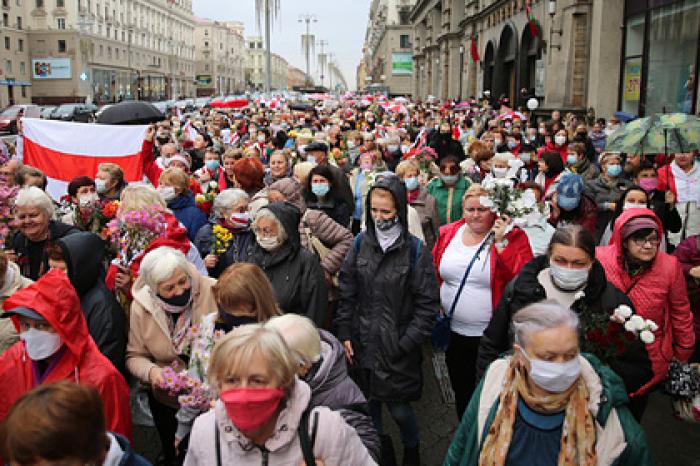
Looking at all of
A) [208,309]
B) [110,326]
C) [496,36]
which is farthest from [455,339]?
[496,36]

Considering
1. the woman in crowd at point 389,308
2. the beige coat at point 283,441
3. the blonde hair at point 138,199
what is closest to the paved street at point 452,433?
the woman in crowd at point 389,308

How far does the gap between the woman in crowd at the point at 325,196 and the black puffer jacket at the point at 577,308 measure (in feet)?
10.4

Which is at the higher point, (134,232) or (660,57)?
(660,57)

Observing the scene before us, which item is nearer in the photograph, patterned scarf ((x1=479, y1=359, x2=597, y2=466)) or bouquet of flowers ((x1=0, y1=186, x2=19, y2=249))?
patterned scarf ((x1=479, y1=359, x2=597, y2=466))

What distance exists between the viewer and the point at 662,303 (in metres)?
3.77

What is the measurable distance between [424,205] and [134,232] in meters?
3.05

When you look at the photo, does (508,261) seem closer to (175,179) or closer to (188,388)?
(188,388)

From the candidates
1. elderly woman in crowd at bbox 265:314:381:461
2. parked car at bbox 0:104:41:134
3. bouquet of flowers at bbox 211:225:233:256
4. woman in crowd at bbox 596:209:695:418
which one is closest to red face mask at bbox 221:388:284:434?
elderly woman in crowd at bbox 265:314:381:461

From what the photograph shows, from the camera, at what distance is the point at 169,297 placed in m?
3.76

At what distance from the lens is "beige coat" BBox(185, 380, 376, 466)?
92.2 inches

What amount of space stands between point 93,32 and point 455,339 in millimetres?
92425

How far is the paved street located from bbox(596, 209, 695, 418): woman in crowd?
1208mm

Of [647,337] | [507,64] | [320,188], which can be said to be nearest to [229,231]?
[320,188]

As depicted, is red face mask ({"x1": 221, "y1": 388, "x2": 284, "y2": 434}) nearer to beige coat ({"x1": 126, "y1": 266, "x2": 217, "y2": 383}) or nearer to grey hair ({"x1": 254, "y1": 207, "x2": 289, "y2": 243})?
beige coat ({"x1": 126, "y1": 266, "x2": 217, "y2": 383})
